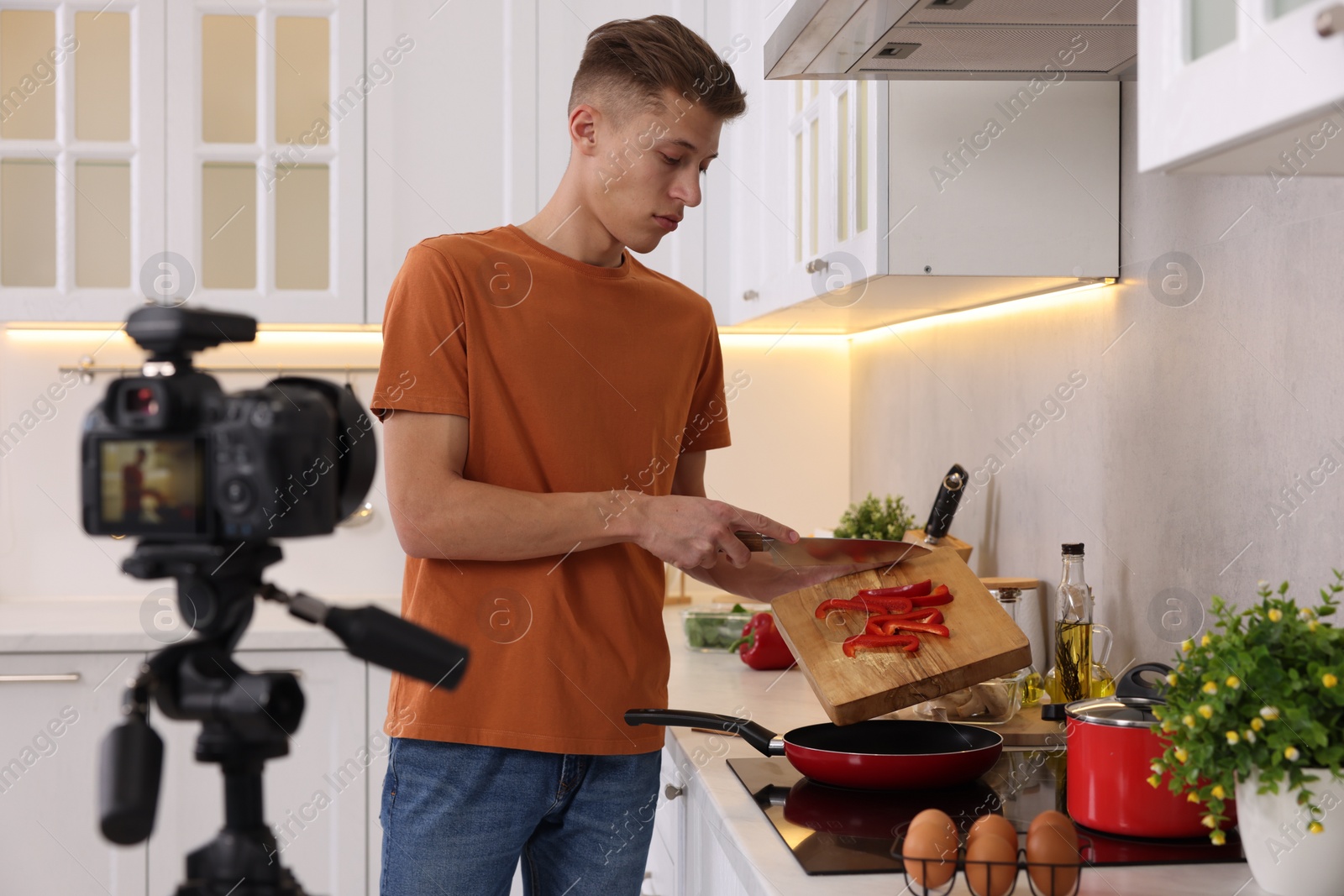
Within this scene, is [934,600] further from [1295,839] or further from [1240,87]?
[1240,87]

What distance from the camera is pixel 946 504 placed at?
73.4 inches

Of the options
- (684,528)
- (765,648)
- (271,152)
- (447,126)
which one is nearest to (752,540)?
(684,528)

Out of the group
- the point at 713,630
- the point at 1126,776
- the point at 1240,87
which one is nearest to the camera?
the point at 1240,87

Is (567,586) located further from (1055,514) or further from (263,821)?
(1055,514)

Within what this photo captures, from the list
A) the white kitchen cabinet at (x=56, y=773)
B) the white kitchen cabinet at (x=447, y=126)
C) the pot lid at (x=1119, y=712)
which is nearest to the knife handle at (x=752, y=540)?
the pot lid at (x=1119, y=712)

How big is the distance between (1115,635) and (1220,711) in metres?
0.74

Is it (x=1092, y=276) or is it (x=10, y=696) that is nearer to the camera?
(x=1092, y=276)

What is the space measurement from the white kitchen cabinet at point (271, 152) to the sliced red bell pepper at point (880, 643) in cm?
157

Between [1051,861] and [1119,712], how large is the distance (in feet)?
0.71

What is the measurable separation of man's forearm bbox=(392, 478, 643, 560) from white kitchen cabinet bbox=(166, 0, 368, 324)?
1.48 meters

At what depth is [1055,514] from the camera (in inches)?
67.5

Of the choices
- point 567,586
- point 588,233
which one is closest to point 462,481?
point 567,586

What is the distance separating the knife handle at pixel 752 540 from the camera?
1.25 metres

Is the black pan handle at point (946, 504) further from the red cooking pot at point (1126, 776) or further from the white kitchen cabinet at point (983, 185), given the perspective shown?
the red cooking pot at point (1126, 776)
